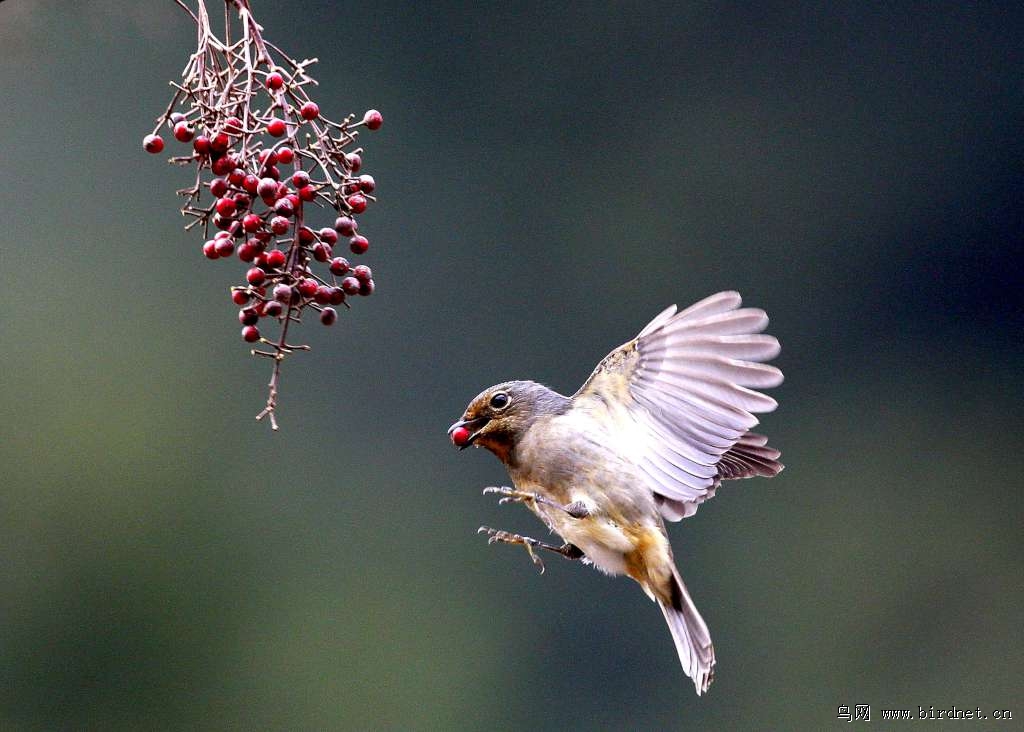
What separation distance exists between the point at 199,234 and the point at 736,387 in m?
2.94

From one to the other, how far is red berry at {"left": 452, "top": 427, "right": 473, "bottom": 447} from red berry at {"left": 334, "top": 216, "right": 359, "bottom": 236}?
0.49 metres

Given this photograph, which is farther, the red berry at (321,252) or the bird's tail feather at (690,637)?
the bird's tail feather at (690,637)

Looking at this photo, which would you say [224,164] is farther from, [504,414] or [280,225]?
[504,414]

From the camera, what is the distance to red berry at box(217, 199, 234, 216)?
129 cm

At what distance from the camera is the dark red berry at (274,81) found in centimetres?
133

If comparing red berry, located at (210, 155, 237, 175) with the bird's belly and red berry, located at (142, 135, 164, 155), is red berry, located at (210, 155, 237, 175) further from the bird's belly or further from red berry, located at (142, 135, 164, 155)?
the bird's belly

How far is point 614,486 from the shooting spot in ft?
5.99

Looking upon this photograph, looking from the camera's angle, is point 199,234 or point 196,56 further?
point 199,234

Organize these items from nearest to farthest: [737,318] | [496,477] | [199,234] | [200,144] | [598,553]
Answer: [200,144], [737,318], [598,553], [496,477], [199,234]

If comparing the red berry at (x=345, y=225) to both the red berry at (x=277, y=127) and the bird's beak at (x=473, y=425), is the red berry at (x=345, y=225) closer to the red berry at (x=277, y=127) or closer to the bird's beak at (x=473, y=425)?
the red berry at (x=277, y=127)

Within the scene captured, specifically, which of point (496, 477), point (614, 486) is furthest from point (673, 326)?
point (496, 477)

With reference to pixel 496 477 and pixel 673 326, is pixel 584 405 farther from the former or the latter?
pixel 496 477

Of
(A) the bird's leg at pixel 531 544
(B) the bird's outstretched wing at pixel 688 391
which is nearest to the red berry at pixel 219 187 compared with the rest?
(A) the bird's leg at pixel 531 544

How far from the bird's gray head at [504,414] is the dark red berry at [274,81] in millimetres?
641
